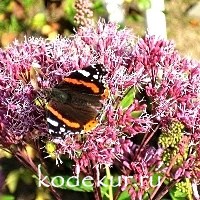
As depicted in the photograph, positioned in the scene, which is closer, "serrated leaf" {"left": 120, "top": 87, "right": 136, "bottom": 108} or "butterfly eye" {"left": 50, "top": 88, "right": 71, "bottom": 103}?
"butterfly eye" {"left": 50, "top": 88, "right": 71, "bottom": 103}

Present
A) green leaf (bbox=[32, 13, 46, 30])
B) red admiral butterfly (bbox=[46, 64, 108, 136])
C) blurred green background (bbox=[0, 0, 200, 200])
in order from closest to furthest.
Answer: red admiral butterfly (bbox=[46, 64, 108, 136])
blurred green background (bbox=[0, 0, 200, 200])
green leaf (bbox=[32, 13, 46, 30])

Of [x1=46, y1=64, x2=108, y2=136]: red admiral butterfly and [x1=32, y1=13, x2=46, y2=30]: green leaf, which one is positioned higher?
[x1=32, y1=13, x2=46, y2=30]: green leaf

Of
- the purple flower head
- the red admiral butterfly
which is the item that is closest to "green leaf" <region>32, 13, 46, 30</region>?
the purple flower head

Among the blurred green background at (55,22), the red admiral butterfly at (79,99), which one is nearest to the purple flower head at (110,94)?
the red admiral butterfly at (79,99)

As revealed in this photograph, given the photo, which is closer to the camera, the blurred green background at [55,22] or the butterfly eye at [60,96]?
the butterfly eye at [60,96]

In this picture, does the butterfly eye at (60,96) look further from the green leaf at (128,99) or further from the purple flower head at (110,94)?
the green leaf at (128,99)

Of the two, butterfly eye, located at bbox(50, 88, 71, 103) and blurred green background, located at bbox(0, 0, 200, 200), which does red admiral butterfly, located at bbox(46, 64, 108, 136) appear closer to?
butterfly eye, located at bbox(50, 88, 71, 103)

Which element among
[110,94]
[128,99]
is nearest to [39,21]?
[128,99]

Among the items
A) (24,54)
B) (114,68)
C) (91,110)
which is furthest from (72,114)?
(24,54)

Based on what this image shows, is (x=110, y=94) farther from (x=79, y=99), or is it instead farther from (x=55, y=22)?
(x=55, y=22)
